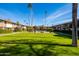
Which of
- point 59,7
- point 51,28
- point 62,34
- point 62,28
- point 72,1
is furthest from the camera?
point 62,34

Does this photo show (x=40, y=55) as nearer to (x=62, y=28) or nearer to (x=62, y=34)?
(x=62, y=28)

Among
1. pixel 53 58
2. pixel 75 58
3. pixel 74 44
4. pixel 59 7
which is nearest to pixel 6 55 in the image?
pixel 53 58

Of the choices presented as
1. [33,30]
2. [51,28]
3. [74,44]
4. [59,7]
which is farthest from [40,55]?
[33,30]

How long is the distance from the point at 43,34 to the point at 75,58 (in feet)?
28.0

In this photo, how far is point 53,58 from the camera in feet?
22.9

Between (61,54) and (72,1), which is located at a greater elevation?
(72,1)

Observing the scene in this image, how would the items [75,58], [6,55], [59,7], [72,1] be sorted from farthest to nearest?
[59,7] → [72,1] → [6,55] → [75,58]

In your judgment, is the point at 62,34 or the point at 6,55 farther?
the point at 62,34

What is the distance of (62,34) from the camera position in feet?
53.9

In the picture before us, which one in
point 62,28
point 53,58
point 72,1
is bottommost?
point 53,58

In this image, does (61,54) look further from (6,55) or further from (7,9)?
(7,9)

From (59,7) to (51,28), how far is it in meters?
2.05

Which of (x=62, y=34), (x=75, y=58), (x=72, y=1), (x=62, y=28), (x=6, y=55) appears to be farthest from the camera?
(x=62, y=34)

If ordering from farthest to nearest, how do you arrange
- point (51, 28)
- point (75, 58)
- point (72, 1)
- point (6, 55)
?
point (51, 28) < point (72, 1) < point (6, 55) < point (75, 58)
